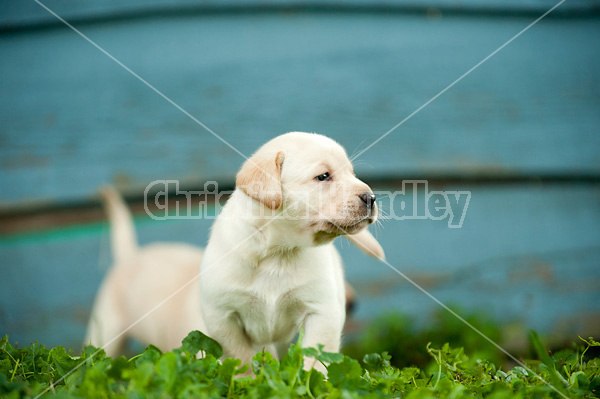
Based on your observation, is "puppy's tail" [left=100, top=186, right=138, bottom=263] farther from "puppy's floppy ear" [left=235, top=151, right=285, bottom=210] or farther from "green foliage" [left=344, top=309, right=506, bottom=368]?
"green foliage" [left=344, top=309, right=506, bottom=368]

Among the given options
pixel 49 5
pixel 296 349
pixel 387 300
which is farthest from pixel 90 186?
pixel 296 349

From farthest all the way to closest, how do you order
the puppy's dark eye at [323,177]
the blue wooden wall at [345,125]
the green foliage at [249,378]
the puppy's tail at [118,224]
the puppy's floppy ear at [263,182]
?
the blue wooden wall at [345,125] → the puppy's tail at [118,224] → the puppy's dark eye at [323,177] → the puppy's floppy ear at [263,182] → the green foliage at [249,378]

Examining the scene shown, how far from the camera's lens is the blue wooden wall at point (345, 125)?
9.55 ft

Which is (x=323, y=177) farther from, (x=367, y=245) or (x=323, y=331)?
(x=323, y=331)

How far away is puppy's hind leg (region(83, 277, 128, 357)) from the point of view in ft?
8.65

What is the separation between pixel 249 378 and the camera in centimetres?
116

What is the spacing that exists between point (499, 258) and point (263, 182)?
6.68ft

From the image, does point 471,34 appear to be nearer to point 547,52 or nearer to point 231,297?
point 547,52

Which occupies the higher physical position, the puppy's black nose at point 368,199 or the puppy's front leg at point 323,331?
the puppy's black nose at point 368,199

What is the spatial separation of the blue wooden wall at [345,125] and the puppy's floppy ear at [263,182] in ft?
4.10

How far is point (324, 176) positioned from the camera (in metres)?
1.88

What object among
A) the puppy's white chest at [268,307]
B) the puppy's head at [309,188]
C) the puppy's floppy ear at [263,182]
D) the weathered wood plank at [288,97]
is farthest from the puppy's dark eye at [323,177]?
the weathered wood plank at [288,97]

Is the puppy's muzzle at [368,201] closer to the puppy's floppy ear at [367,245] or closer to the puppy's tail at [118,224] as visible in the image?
the puppy's floppy ear at [367,245]

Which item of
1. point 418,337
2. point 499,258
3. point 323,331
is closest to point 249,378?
point 323,331
